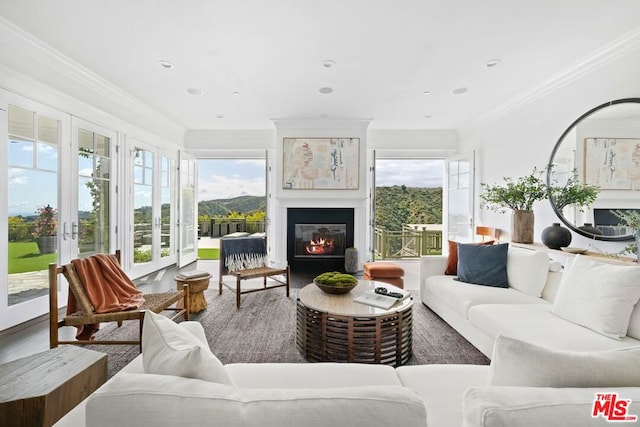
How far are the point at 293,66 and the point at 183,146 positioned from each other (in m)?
3.68

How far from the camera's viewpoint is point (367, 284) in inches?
119

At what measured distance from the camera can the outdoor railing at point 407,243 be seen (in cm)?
666

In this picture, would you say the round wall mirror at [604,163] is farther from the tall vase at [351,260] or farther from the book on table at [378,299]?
the tall vase at [351,260]

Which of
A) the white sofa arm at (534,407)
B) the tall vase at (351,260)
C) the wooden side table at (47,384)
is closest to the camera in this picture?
the white sofa arm at (534,407)

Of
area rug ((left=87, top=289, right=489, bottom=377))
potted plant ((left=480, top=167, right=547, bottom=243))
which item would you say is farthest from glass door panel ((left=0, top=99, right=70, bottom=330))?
potted plant ((left=480, top=167, right=547, bottom=243))

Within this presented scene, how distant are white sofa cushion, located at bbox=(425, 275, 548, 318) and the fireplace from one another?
2.79m

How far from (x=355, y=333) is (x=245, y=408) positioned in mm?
1570

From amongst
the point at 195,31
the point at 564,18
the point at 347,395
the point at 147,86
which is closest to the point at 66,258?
the point at 147,86

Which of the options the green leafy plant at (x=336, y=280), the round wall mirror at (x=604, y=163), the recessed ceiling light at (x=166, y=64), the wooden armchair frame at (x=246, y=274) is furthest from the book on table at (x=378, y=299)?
the recessed ceiling light at (x=166, y=64)

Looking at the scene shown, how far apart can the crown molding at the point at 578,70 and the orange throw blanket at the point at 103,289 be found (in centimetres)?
474

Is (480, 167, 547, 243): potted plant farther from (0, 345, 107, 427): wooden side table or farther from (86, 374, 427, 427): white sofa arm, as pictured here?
(0, 345, 107, 427): wooden side table

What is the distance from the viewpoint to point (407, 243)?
6.95m

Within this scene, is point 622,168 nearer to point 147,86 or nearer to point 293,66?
point 293,66

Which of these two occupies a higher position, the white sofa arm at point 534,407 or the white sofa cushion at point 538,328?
the white sofa arm at point 534,407
